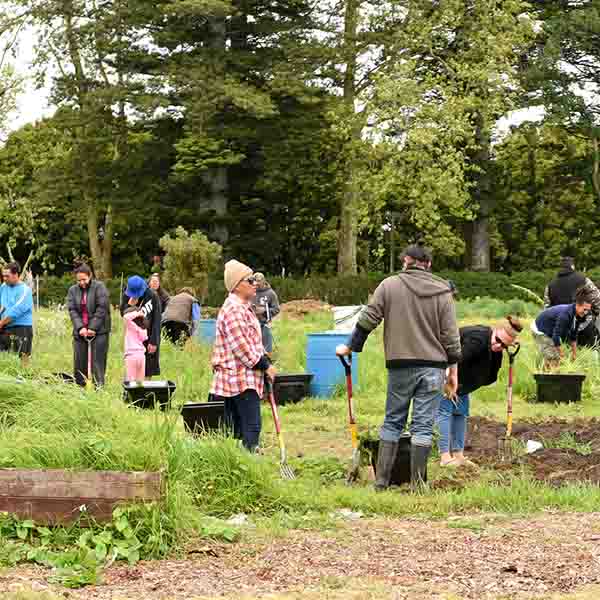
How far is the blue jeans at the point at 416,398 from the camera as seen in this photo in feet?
25.5

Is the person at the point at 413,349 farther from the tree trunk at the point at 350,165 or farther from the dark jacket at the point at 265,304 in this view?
Answer: the tree trunk at the point at 350,165

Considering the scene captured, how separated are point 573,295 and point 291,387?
3.99 m

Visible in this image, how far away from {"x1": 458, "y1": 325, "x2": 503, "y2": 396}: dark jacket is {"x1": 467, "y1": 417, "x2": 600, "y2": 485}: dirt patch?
0.63 metres

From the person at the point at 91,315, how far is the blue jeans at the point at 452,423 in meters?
4.53

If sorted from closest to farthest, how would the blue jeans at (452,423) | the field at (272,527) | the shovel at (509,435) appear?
the field at (272,527), the blue jeans at (452,423), the shovel at (509,435)

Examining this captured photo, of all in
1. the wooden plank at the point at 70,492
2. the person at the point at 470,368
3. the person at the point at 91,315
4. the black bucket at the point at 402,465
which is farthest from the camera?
the person at the point at 91,315

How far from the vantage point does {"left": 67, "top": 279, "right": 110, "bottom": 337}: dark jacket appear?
483 inches

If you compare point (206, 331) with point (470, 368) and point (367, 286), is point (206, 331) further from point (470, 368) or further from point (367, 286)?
point (367, 286)

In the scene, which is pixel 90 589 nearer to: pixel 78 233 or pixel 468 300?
pixel 468 300

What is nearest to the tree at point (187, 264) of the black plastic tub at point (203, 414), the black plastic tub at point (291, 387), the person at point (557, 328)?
the black plastic tub at point (291, 387)

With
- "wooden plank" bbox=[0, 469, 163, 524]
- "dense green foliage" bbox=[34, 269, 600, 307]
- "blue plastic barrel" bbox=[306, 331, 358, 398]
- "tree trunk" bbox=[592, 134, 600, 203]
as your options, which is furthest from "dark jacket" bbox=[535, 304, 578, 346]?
"tree trunk" bbox=[592, 134, 600, 203]

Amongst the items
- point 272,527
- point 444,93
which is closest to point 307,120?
point 444,93

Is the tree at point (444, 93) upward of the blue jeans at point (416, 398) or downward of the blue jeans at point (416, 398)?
upward

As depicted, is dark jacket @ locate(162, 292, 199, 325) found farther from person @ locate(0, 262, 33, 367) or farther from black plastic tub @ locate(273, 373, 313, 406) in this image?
black plastic tub @ locate(273, 373, 313, 406)
